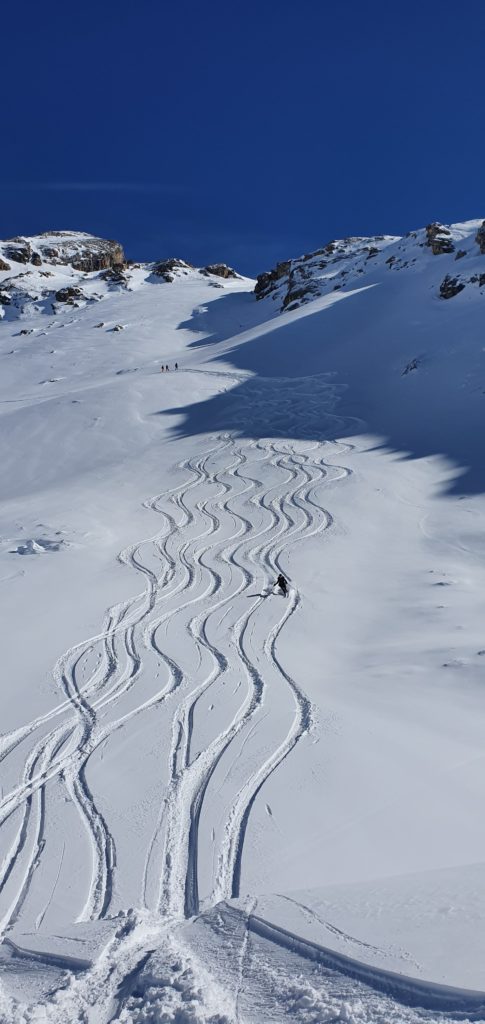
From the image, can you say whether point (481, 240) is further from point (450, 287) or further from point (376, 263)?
point (376, 263)

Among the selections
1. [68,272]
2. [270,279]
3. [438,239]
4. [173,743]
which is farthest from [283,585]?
[68,272]

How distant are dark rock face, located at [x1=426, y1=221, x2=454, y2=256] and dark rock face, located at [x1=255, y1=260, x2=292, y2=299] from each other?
18067mm

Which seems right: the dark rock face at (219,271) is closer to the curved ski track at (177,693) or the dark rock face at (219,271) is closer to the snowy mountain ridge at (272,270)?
the snowy mountain ridge at (272,270)

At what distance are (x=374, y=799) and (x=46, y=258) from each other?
10483 centimetres

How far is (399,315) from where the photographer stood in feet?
137

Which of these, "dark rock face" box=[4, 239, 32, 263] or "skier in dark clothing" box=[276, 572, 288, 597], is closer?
"skier in dark clothing" box=[276, 572, 288, 597]

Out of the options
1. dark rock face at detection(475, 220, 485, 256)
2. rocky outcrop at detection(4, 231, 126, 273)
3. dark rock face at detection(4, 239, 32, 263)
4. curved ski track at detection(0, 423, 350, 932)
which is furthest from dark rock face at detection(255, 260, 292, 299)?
curved ski track at detection(0, 423, 350, 932)

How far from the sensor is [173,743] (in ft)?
25.4

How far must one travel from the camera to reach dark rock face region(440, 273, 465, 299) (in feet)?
135

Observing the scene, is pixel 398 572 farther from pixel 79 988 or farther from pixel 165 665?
pixel 79 988

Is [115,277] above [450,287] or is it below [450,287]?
above

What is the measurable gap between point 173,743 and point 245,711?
42.8 inches

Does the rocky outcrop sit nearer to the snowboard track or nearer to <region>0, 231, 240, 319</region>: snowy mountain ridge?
<region>0, 231, 240, 319</region>: snowy mountain ridge

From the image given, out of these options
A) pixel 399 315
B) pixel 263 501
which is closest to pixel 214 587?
pixel 263 501
